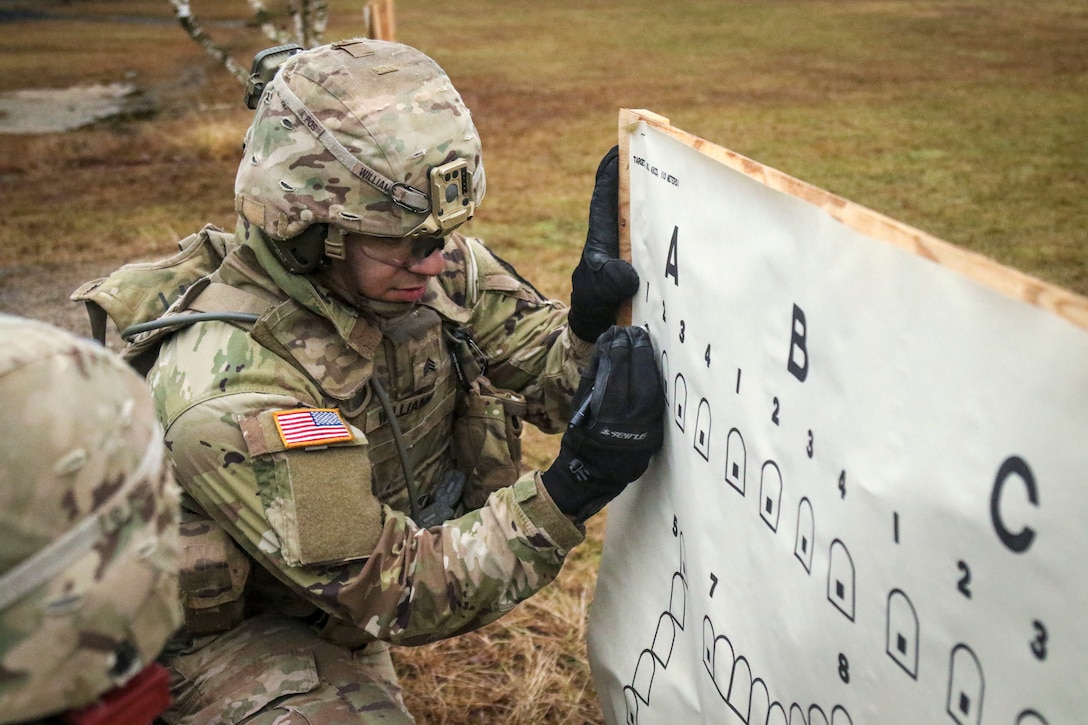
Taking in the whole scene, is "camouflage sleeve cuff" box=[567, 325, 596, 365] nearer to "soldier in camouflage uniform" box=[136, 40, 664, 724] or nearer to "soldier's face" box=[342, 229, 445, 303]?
"soldier in camouflage uniform" box=[136, 40, 664, 724]

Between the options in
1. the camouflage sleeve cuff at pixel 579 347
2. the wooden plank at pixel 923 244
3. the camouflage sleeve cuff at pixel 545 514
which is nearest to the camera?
the wooden plank at pixel 923 244

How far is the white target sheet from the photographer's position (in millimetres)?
1241

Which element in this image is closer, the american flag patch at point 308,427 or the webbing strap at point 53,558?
the webbing strap at point 53,558

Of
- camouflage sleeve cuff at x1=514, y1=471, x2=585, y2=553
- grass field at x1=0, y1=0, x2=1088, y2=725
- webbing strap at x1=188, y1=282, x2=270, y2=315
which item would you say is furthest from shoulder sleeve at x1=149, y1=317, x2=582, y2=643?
Result: grass field at x1=0, y1=0, x2=1088, y2=725

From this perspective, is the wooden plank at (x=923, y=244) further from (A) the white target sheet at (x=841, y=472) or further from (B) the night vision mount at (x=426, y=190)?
(B) the night vision mount at (x=426, y=190)

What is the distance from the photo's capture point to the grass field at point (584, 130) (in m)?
4.29

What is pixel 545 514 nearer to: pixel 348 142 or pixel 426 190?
pixel 426 190

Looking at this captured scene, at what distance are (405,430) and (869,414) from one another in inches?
62.4

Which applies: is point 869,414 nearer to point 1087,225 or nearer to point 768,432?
point 768,432

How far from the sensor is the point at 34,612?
4.57 ft

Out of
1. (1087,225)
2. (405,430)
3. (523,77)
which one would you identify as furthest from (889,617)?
(523,77)

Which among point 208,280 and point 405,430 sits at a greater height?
point 208,280

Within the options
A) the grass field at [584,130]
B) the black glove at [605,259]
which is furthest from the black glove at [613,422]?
the grass field at [584,130]

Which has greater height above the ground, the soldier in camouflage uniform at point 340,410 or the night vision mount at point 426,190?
the night vision mount at point 426,190
